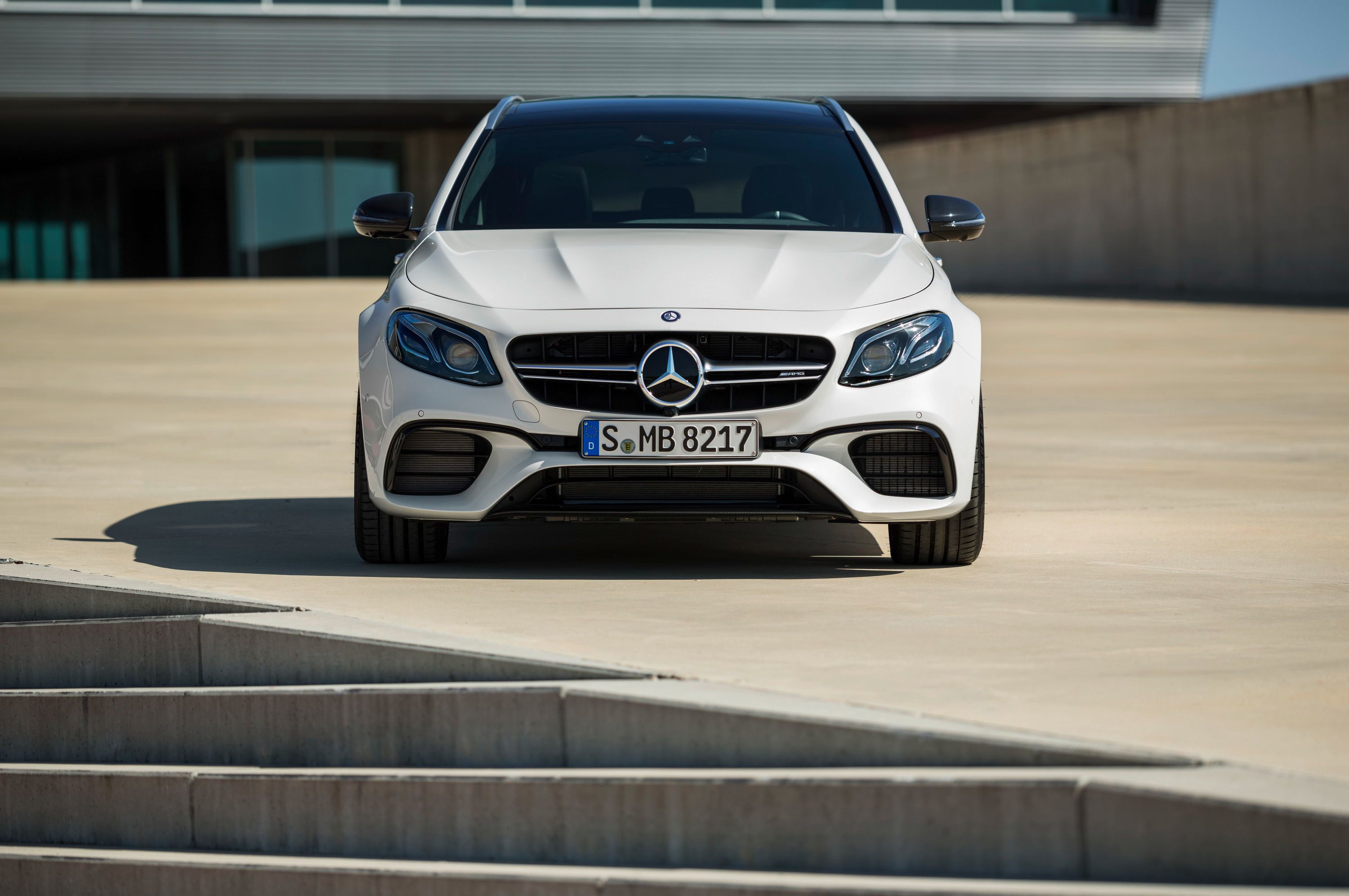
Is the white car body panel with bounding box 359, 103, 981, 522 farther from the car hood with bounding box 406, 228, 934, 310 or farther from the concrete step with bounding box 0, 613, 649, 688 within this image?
the concrete step with bounding box 0, 613, 649, 688

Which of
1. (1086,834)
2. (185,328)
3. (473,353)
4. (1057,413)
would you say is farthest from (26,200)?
(1086,834)

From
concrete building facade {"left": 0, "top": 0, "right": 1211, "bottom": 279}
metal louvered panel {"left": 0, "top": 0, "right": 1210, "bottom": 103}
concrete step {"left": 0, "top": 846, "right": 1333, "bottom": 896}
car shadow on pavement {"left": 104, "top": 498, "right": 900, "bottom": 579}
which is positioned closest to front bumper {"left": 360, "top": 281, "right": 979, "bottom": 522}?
car shadow on pavement {"left": 104, "top": 498, "right": 900, "bottom": 579}

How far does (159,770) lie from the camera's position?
3986mm

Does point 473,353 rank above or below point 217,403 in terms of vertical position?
above

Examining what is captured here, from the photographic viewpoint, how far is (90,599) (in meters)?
4.70

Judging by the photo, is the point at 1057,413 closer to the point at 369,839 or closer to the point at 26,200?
the point at 369,839

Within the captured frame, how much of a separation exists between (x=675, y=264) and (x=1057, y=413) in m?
6.60

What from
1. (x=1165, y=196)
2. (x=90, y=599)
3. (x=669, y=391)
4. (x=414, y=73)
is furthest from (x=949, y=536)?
(x=414, y=73)

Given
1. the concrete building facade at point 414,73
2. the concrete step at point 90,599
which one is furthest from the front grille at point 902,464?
the concrete building facade at point 414,73

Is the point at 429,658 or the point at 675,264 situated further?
the point at 675,264

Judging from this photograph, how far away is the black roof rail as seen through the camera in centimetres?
657

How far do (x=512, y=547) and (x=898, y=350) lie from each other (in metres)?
1.75

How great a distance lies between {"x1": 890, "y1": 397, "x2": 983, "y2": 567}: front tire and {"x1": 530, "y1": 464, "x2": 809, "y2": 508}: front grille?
22.2 inches

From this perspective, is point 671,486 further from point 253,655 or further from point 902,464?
point 253,655
